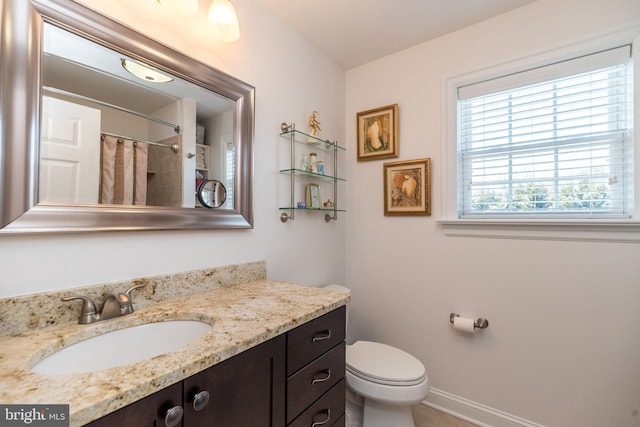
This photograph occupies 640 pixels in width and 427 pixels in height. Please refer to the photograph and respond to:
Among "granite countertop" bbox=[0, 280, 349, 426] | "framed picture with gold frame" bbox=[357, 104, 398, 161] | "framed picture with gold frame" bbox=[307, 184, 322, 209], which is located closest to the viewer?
"granite countertop" bbox=[0, 280, 349, 426]

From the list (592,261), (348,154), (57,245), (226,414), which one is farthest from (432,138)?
(57,245)

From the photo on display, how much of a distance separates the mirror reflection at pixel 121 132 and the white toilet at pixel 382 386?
113cm

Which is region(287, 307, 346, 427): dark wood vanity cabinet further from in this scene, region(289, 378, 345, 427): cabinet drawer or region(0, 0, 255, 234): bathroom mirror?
region(0, 0, 255, 234): bathroom mirror

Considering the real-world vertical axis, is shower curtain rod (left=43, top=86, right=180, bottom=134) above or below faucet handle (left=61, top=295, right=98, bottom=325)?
above

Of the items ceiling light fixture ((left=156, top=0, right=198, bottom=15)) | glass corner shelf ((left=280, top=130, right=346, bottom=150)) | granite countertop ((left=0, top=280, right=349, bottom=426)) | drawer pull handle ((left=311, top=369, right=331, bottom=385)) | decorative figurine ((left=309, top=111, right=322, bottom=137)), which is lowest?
drawer pull handle ((left=311, top=369, right=331, bottom=385))

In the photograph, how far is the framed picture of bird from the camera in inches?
75.0

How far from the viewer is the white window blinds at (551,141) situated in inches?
56.7

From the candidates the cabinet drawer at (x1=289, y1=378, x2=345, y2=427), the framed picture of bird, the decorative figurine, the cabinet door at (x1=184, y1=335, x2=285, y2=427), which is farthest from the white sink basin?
the framed picture of bird

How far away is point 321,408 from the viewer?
106 centimetres

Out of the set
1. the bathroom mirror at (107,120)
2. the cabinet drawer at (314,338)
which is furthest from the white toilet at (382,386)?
the bathroom mirror at (107,120)

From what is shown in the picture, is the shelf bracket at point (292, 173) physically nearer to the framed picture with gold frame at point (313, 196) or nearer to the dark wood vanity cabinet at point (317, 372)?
the framed picture with gold frame at point (313, 196)

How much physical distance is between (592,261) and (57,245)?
2281 millimetres

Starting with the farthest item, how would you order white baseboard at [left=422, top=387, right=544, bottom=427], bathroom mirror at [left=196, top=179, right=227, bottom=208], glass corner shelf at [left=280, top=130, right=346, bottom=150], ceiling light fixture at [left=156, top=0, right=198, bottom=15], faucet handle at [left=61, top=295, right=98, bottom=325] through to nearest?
glass corner shelf at [left=280, top=130, right=346, bottom=150] < white baseboard at [left=422, top=387, right=544, bottom=427] < bathroom mirror at [left=196, top=179, right=227, bottom=208] < ceiling light fixture at [left=156, top=0, right=198, bottom=15] < faucet handle at [left=61, top=295, right=98, bottom=325]

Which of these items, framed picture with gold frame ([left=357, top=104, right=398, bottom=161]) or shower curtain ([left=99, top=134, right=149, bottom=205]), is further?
framed picture with gold frame ([left=357, top=104, right=398, bottom=161])
